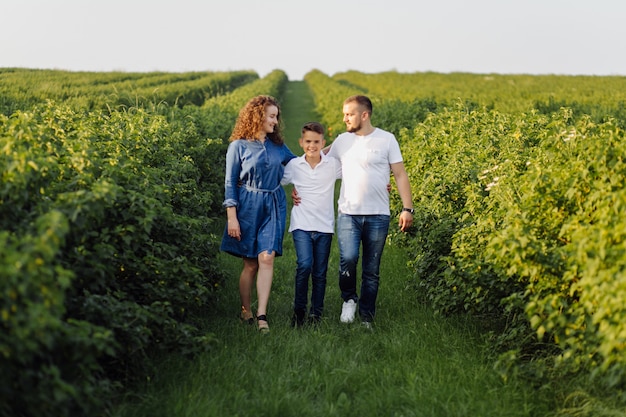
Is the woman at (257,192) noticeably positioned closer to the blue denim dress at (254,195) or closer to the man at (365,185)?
the blue denim dress at (254,195)

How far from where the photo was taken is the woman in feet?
19.6

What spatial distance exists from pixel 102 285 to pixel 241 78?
62048 millimetres

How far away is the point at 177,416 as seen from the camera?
426 cm

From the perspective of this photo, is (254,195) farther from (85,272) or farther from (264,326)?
(85,272)

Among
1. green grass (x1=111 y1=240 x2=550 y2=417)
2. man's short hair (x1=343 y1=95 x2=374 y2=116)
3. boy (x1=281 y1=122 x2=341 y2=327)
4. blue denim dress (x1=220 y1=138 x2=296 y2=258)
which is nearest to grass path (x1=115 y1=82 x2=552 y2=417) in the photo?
green grass (x1=111 y1=240 x2=550 y2=417)

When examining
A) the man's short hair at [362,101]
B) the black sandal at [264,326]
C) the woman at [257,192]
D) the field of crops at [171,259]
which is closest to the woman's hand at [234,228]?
the woman at [257,192]

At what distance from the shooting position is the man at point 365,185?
5.97 m

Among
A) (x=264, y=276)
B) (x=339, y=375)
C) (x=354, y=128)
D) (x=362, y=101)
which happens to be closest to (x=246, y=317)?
Answer: (x=264, y=276)

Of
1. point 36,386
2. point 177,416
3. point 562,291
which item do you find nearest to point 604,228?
point 562,291

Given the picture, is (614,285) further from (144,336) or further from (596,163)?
(144,336)

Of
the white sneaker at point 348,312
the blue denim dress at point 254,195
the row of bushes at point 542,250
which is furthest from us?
the white sneaker at point 348,312

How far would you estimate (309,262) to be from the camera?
20.1 ft

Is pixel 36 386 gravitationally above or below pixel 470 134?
below

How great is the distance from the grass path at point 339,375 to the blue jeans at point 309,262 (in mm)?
268
